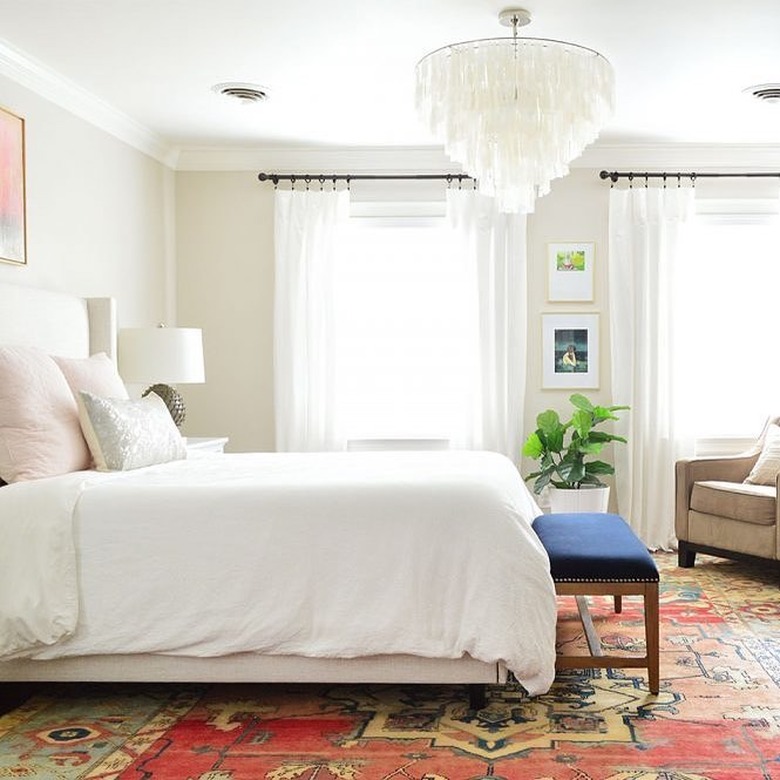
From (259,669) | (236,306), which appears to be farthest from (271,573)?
(236,306)

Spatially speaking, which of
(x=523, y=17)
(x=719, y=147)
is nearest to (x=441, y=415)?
(x=719, y=147)

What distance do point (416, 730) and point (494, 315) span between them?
356 centimetres

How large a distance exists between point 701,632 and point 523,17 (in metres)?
2.67

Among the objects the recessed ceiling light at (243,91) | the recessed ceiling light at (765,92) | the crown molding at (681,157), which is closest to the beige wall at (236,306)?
the crown molding at (681,157)

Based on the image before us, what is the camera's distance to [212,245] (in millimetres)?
6391

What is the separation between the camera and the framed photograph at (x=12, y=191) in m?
4.26

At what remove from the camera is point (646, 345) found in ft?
20.2

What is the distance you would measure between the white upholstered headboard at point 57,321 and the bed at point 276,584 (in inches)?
48.4

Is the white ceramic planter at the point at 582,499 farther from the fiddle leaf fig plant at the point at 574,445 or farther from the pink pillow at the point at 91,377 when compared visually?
the pink pillow at the point at 91,377

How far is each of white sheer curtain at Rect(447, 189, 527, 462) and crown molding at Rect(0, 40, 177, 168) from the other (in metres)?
1.88

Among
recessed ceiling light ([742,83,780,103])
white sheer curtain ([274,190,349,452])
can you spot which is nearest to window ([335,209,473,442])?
white sheer curtain ([274,190,349,452])

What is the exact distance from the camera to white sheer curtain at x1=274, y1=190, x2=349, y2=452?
6.21 metres

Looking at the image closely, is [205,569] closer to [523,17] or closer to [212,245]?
[523,17]

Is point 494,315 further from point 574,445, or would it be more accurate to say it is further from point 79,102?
point 79,102
